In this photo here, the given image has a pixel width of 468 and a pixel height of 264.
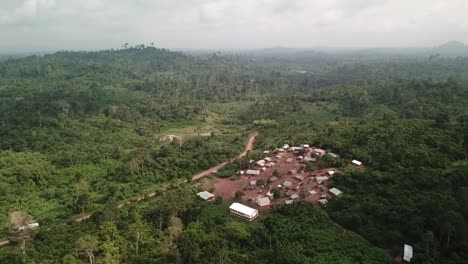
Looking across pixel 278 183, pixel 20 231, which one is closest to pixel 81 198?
pixel 20 231

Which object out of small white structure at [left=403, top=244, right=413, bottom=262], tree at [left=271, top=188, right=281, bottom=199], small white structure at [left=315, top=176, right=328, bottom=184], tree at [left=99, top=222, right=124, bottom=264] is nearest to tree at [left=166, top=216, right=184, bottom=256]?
tree at [left=99, top=222, right=124, bottom=264]

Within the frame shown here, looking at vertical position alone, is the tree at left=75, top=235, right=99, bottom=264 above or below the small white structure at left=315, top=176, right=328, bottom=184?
below

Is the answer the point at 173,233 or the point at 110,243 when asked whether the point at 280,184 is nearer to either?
the point at 173,233

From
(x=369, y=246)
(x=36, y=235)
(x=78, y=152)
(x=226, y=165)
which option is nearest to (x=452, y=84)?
(x=226, y=165)

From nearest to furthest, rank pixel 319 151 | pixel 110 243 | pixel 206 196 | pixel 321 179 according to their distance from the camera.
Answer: pixel 110 243 < pixel 206 196 < pixel 321 179 < pixel 319 151

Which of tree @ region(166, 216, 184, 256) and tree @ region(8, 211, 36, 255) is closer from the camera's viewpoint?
tree @ region(166, 216, 184, 256)

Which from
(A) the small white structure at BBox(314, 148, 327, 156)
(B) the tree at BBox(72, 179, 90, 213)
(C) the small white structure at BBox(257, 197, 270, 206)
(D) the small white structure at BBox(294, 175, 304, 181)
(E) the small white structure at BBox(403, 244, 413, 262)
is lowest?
(B) the tree at BBox(72, 179, 90, 213)

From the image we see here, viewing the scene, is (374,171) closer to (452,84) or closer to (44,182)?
(44,182)

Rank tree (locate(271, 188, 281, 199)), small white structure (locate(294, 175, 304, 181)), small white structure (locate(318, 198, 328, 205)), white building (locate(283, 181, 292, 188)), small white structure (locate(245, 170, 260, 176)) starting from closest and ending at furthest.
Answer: small white structure (locate(318, 198, 328, 205)), tree (locate(271, 188, 281, 199)), white building (locate(283, 181, 292, 188)), small white structure (locate(294, 175, 304, 181)), small white structure (locate(245, 170, 260, 176))

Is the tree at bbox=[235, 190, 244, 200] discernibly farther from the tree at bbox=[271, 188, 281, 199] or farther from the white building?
the white building
